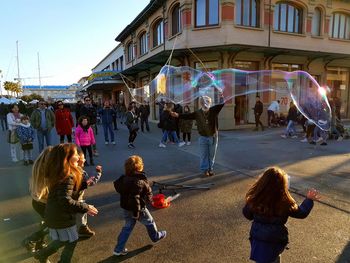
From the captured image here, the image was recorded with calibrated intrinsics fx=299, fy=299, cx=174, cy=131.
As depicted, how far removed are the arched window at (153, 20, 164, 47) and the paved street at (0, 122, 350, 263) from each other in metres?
14.1

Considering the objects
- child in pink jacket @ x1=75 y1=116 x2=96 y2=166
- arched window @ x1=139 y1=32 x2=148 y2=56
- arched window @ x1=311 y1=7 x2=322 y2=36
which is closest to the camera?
child in pink jacket @ x1=75 y1=116 x2=96 y2=166

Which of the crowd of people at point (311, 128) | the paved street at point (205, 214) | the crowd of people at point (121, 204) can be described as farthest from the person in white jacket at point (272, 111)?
the crowd of people at point (121, 204)

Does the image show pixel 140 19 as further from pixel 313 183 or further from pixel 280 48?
pixel 313 183

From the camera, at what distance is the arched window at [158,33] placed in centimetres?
2153

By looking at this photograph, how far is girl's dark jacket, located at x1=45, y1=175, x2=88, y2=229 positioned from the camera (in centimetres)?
296

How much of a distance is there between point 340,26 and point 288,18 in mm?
5100

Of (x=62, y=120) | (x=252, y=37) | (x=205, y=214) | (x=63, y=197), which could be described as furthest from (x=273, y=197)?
(x=252, y=37)

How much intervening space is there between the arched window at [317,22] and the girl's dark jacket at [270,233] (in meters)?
19.6

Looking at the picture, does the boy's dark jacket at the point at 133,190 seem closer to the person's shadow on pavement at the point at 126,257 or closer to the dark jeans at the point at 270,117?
the person's shadow on pavement at the point at 126,257

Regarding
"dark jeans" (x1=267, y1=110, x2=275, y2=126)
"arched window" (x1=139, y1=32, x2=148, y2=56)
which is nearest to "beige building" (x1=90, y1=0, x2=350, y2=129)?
"dark jeans" (x1=267, y1=110, x2=275, y2=126)

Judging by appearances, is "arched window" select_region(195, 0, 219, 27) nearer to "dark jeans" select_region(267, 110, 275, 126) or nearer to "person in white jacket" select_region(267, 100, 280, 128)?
"person in white jacket" select_region(267, 100, 280, 128)

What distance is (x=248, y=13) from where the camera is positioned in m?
17.0

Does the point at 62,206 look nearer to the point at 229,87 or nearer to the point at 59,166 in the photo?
the point at 59,166

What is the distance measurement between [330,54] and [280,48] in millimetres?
4354
